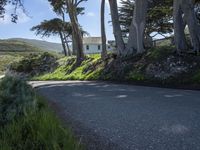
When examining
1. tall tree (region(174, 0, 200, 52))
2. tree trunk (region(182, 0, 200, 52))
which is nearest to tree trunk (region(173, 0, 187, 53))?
tall tree (region(174, 0, 200, 52))

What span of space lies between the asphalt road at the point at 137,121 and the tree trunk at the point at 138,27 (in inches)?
329

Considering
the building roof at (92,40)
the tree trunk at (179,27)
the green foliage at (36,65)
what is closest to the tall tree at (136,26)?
the tree trunk at (179,27)

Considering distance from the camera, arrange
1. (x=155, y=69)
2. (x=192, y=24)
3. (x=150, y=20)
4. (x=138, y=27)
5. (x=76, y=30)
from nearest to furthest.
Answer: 1. (x=192, y=24)
2. (x=155, y=69)
3. (x=138, y=27)
4. (x=76, y=30)
5. (x=150, y=20)

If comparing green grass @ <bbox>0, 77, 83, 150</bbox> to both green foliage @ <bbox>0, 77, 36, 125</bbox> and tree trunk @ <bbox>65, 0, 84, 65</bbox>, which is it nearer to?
green foliage @ <bbox>0, 77, 36, 125</bbox>

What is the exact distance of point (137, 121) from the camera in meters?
6.44

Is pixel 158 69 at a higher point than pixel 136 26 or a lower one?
lower

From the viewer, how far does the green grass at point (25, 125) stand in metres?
4.40

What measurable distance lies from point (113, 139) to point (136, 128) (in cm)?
81

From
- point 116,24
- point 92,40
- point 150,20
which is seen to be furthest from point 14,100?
point 92,40

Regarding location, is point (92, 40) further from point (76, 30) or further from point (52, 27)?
point (76, 30)

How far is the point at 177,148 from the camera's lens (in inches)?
182

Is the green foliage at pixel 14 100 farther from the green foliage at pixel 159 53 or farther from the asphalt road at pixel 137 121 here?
the green foliage at pixel 159 53

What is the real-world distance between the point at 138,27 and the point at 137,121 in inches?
467

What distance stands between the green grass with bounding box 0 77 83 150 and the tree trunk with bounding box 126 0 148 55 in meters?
11.8
